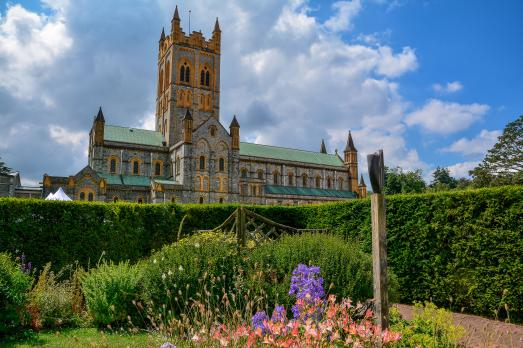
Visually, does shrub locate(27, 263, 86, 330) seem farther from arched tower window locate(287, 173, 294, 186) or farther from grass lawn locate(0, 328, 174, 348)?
arched tower window locate(287, 173, 294, 186)

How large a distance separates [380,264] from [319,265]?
286 cm

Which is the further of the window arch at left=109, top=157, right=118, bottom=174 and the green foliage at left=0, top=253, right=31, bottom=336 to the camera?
the window arch at left=109, top=157, right=118, bottom=174

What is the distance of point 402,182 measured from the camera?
58906mm

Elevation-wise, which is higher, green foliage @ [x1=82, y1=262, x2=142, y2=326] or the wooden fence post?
the wooden fence post

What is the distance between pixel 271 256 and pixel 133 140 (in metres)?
47.4

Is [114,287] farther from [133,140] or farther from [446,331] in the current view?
[133,140]

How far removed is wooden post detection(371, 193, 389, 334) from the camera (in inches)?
175

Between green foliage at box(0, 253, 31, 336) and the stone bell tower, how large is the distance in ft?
152

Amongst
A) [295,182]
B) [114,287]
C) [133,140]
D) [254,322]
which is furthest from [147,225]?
[295,182]

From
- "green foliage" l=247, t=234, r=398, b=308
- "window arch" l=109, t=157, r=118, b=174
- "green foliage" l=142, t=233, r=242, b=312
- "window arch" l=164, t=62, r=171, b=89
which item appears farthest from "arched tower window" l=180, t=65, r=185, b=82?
"green foliage" l=247, t=234, r=398, b=308

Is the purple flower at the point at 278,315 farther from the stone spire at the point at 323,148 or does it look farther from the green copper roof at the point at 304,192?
the stone spire at the point at 323,148

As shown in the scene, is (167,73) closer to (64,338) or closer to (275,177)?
(275,177)

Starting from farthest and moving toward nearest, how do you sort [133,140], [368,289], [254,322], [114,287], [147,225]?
[133,140], [147,225], [114,287], [368,289], [254,322]

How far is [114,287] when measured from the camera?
8672 millimetres
